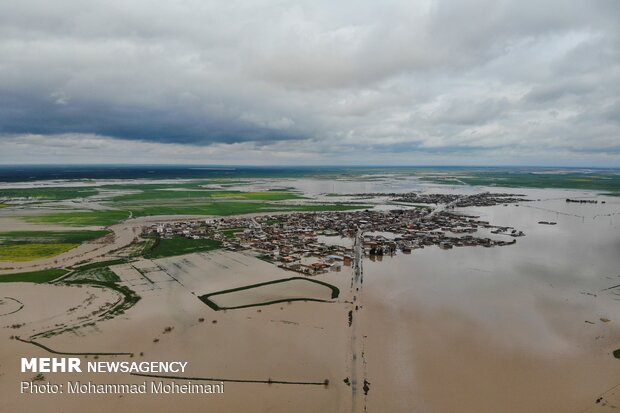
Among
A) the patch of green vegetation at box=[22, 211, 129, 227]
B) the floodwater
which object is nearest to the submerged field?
the floodwater

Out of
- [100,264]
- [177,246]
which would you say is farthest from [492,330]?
[177,246]

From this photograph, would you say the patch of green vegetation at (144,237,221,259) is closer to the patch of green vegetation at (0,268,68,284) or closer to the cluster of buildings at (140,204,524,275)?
the cluster of buildings at (140,204,524,275)

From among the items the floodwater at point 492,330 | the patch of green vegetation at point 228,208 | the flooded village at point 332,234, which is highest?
the patch of green vegetation at point 228,208

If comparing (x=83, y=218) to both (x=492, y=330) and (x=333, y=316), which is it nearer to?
(x=333, y=316)

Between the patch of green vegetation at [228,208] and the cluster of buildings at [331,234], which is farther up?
the patch of green vegetation at [228,208]

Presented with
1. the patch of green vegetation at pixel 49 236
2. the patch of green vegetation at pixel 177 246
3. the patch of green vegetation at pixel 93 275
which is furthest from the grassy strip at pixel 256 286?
the patch of green vegetation at pixel 49 236

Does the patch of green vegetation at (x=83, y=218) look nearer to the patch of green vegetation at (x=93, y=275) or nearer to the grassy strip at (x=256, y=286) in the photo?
the patch of green vegetation at (x=93, y=275)
